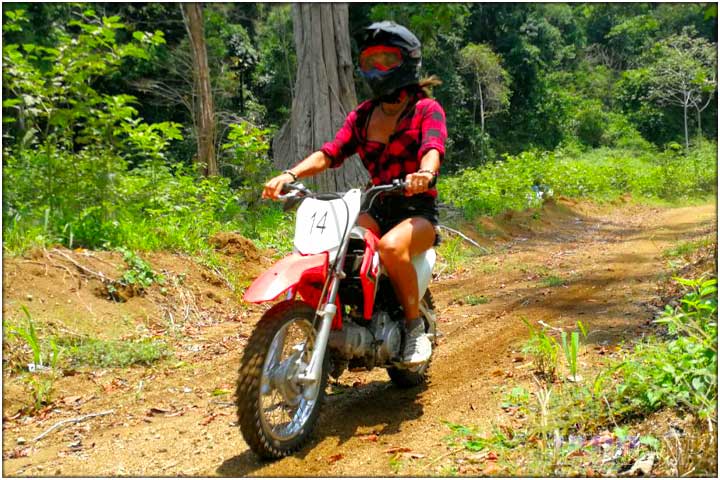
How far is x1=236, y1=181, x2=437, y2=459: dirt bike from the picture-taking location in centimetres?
312

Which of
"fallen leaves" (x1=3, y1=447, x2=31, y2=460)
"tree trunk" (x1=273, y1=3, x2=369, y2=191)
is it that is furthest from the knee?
"tree trunk" (x1=273, y1=3, x2=369, y2=191)

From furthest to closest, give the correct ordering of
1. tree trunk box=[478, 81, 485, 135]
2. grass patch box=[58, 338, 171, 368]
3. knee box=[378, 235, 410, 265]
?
tree trunk box=[478, 81, 485, 135]
grass patch box=[58, 338, 171, 368]
knee box=[378, 235, 410, 265]

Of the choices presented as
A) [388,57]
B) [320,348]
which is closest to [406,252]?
[320,348]

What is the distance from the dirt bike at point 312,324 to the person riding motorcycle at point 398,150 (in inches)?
4.5

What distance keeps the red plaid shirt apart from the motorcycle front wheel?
1.15 metres

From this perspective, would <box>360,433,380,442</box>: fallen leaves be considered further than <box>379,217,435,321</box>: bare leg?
No

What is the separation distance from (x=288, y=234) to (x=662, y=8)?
1527 inches

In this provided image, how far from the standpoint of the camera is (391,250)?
3.67 m

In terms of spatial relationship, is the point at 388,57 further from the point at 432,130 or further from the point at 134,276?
the point at 134,276

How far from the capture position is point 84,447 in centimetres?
381

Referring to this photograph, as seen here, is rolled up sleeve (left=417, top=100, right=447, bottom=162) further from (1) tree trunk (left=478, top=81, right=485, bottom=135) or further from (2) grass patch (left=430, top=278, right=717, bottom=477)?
(1) tree trunk (left=478, top=81, right=485, bottom=135)

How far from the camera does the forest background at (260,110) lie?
21.7 ft

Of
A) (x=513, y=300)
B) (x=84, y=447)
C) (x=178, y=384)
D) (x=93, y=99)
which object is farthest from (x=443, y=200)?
(x=84, y=447)

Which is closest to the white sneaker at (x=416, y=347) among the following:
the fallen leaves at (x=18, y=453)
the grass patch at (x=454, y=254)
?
the fallen leaves at (x=18, y=453)
